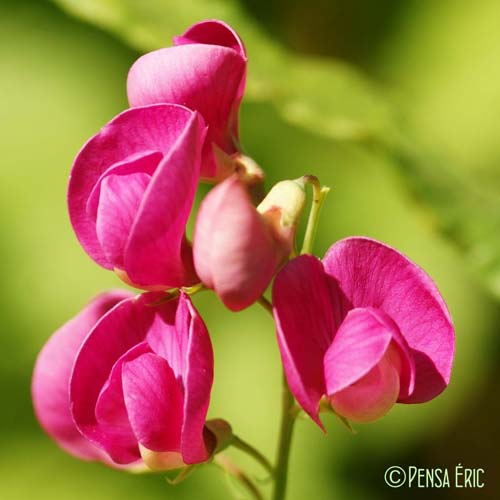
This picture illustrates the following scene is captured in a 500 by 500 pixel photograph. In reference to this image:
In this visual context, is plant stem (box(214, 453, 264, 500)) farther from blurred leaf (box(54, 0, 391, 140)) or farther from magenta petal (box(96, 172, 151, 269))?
blurred leaf (box(54, 0, 391, 140))

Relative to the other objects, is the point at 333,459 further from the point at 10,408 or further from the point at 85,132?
the point at 85,132

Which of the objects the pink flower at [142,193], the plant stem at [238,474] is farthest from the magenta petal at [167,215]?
the plant stem at [238,474]

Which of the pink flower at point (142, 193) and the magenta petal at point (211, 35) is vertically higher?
the magenta petal at point (211, 35)

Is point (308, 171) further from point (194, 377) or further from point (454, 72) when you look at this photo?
point (194, 377)

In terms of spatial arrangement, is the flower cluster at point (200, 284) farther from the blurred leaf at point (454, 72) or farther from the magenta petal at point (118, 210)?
the blurred leaf at point (454, 72)

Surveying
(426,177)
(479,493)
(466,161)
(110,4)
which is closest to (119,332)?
(426,177)

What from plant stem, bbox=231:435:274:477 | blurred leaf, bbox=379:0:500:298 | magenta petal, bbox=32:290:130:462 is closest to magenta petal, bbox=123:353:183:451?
plant stem, bbox=231:435:274:477

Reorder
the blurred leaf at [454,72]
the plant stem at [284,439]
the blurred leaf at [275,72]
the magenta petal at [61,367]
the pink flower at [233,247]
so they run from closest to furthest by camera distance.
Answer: the pink flower at [233,247] < the plant stem at [284,439] < the magenta petal at [61,367] < the blurred leaf at [275,72] < the blurred leaf at [454,72]

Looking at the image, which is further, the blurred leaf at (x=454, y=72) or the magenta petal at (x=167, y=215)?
the blurred leaf at (x=454, y=72)
